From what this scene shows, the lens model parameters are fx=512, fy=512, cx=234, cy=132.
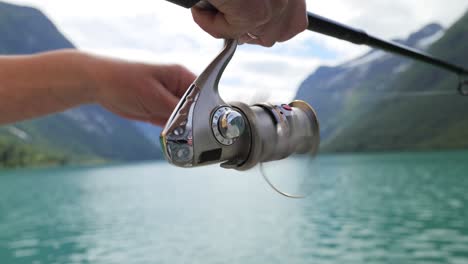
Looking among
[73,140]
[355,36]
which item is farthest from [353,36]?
[73,140]

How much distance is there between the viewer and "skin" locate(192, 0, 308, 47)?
792 mm

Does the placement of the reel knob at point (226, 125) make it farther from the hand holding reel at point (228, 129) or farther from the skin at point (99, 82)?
the skin at point (99, 82)

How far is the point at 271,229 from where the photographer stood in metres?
23.8

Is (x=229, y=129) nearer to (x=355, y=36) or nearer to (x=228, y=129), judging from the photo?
(x=228, y=129)

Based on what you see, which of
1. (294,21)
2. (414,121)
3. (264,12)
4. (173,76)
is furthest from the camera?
(414,121)

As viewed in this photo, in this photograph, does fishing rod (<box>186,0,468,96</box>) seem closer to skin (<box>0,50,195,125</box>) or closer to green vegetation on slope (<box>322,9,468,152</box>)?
skin (<box>0,50,195,125</box>)

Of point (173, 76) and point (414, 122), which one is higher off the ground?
point (173, 76)

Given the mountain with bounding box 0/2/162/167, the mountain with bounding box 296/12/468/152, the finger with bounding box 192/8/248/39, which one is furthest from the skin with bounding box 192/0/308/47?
the mountain with bounding box 0/2/162/167

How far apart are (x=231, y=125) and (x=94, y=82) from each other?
1.54ft

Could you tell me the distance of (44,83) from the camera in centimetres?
125

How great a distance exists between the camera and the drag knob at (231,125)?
881 millimetres

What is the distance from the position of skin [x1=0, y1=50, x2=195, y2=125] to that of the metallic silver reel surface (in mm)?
261

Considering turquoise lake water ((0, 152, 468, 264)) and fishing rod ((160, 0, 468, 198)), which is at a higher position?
fishing rod ((160, 0, 468, 198))

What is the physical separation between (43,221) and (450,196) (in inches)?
1054
